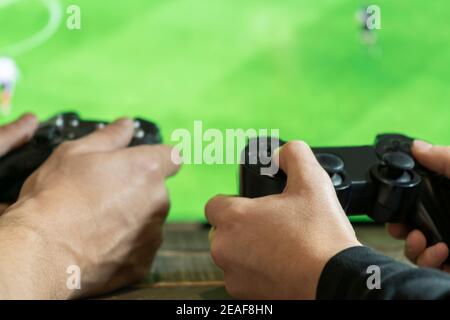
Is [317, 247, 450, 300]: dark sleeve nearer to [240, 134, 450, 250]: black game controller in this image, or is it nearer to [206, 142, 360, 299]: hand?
[206, 142, 360, 299]: hand

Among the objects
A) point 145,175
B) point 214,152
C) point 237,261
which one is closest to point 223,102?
point 214,152

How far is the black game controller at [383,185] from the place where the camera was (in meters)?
0.71

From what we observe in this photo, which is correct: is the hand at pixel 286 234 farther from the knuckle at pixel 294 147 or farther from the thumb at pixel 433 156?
the thumb at pixel 433 156

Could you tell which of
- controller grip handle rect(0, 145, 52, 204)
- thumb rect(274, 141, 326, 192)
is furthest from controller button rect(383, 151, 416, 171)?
controller grip handle rect(0, 145, 52, 204)

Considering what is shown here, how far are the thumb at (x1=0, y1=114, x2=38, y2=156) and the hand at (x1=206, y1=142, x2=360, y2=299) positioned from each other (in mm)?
335

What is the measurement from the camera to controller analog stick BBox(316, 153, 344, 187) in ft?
2.28

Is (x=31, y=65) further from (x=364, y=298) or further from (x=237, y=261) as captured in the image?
(x=364, y=298)

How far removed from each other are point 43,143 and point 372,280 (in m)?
0.54

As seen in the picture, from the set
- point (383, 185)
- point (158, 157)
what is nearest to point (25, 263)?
point (158, 157)

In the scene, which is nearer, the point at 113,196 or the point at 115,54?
the point at 113,196

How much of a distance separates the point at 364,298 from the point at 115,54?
0.93 m

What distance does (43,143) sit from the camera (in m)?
0.88

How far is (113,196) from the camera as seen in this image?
2.59 feet

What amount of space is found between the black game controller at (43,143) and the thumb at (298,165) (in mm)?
282
